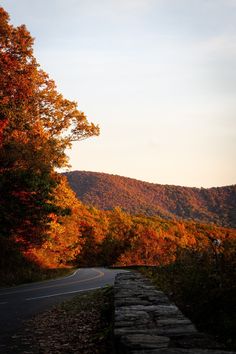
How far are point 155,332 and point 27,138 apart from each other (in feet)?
65.3

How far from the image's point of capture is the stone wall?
3475mm

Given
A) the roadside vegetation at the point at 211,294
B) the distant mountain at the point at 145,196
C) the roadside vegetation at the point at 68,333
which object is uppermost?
the distant mountain at the point at 145,196

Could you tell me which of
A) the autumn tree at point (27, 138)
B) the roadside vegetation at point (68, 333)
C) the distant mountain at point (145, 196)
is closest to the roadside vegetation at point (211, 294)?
the roadside vegetation at point (68, 333)

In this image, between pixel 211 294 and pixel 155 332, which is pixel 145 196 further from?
pixel 155 332

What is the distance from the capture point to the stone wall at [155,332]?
3.47 meters

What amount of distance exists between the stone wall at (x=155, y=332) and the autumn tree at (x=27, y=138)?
14361 mm

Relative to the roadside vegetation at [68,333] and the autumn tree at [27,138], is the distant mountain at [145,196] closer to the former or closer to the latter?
the autumn tree at [27,138]

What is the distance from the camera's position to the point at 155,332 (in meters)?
4.11

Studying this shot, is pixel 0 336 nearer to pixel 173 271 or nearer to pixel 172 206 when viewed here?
pixel 173 271

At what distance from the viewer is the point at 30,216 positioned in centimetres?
2055

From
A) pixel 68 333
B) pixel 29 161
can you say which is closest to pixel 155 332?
pixel 68 333

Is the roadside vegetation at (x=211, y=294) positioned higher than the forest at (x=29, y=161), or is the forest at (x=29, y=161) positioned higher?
the forest at (x=29, y=161)

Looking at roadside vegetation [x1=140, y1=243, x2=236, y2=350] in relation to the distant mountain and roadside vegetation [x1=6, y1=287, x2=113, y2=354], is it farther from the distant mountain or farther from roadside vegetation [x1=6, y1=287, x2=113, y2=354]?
the distant mountain

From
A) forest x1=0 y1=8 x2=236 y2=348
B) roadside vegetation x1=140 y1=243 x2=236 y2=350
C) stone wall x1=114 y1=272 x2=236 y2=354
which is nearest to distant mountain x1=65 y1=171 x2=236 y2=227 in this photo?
forest x1=0 y1=8 x2=236 y2=348
